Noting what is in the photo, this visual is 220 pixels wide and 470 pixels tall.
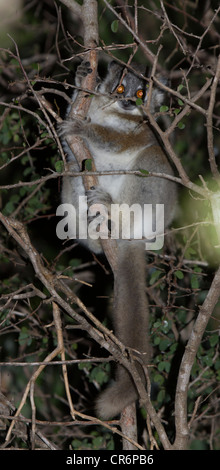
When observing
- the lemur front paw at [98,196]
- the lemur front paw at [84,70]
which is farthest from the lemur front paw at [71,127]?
the lemur front paw at [98,196]

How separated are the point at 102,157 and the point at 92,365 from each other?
5.70 ft

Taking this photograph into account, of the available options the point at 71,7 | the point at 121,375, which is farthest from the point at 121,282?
the point at 71,7

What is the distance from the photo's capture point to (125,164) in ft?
13.1

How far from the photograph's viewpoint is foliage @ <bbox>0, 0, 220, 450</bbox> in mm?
3818

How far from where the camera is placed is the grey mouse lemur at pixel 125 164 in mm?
3420

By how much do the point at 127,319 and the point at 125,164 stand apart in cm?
136

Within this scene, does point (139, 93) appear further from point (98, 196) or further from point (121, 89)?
point (98, 196)

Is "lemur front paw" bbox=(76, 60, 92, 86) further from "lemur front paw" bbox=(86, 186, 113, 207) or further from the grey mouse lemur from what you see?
"lemur front paw" bbox=(86, 186, 113, 207)

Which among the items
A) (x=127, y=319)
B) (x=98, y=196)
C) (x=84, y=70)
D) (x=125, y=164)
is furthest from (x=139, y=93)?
(x=127, y=319)

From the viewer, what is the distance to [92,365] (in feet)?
13.7

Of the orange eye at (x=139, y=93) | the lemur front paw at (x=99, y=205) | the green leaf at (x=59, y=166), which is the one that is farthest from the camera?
the orange eye at (x=139, y=93)

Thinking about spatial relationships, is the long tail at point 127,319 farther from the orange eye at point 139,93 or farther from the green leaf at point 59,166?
the orange eye at point 139,93

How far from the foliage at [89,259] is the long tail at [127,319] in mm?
272

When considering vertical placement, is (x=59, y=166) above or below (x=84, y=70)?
below
